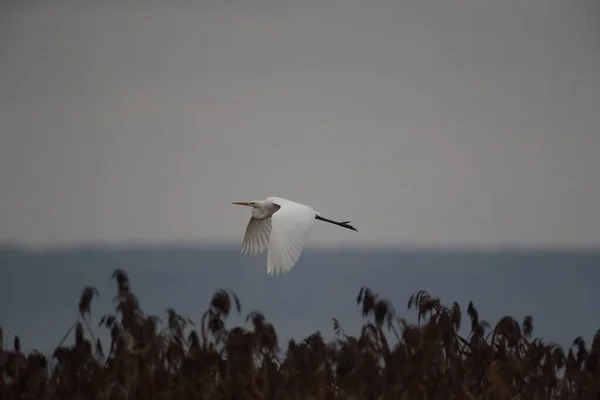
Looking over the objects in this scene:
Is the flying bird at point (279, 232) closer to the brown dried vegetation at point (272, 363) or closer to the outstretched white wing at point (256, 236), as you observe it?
the outstretched white wing at point (256, 236)

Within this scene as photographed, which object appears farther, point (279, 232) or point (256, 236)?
point (256, 236)

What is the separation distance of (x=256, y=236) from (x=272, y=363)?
5.64ft

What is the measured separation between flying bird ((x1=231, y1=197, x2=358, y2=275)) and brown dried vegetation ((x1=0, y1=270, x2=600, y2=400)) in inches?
22.0

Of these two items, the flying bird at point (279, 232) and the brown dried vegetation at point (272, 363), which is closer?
the brown dried vegetation at point (272, 363)

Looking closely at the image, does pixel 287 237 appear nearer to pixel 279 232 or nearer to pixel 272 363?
pixel 279 232

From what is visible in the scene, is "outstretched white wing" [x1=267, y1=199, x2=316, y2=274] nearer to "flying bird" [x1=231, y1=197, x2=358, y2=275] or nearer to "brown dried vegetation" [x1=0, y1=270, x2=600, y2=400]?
"flying bird" [x1=231, y1=197, x2=358, y2=275]

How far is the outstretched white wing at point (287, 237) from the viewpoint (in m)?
3.17

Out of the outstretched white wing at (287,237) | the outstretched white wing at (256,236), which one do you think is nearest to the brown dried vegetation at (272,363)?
the outstretched white wing at (287,237)

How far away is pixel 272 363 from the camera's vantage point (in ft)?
8.23

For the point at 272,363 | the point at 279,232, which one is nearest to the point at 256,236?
the point at 279,232

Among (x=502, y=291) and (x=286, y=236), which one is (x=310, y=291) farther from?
(x=286, y=236)

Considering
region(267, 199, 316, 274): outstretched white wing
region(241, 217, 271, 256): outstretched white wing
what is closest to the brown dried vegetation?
region(267, 199, 316, 274): outstretched white wing

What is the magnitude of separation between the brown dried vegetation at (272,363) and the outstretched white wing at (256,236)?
1.54 m

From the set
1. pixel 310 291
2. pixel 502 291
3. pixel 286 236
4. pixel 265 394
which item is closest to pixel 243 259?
pixel 310 291
